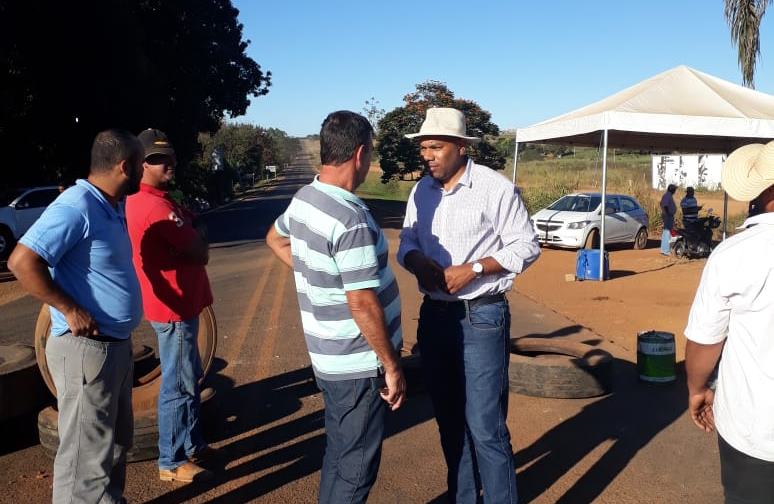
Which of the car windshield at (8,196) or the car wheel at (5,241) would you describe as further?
the car windshield at (8,196)

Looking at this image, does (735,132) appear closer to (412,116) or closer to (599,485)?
(599,485)

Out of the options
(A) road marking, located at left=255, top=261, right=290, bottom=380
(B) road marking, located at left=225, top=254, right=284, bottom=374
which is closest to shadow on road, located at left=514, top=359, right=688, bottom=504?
(A) road marking, located at left=255, top=261, right=290, bottom=380

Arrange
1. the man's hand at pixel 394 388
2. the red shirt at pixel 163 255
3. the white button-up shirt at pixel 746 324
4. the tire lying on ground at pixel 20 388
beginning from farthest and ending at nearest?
the tire lying on ground at pixel 20 388 < the red shirt at pixel 163 255 < the man's hand at pixel 394 388 < the white button-up shirt at pixel 746 324

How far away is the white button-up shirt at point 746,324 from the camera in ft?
7.57

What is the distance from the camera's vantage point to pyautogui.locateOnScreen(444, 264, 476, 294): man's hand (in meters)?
3.26

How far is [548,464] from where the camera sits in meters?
4.47

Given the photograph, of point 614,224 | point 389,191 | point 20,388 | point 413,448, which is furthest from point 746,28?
point 389,191

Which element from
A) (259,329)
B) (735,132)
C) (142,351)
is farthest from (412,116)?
(142,351)

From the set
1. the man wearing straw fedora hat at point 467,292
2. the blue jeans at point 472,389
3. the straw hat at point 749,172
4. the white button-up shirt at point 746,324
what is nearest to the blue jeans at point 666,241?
the man wearing straw fedora hat at point 467,292

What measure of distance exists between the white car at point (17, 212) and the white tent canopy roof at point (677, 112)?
12.7 m

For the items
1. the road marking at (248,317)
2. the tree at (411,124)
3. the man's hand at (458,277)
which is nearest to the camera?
the man's hand at (458,277)

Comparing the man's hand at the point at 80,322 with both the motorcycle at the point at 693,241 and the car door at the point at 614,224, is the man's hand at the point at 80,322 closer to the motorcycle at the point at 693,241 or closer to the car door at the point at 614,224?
the motorcycle at the point at 693,241

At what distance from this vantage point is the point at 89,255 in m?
3.10

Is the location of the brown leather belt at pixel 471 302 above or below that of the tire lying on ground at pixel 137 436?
above
